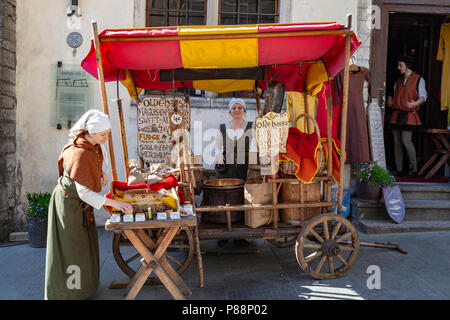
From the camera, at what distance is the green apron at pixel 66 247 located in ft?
11.0

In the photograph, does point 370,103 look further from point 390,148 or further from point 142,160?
point 142,160

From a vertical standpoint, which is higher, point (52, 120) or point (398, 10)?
point (398, 10)

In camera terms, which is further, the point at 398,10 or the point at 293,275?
the point at 398,10

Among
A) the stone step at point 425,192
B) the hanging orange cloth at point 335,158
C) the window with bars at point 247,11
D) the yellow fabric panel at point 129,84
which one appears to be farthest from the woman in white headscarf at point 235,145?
the stone step at point 425,192

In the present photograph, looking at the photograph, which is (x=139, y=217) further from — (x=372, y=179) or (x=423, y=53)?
(x=423, y=53)

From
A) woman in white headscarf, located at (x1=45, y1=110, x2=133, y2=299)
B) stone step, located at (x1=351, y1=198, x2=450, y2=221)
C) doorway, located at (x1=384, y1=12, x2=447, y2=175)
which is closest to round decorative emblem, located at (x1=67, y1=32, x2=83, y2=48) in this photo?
woman in white headscarf, located at (x1=45, y1=110, x2=133, y2=299)

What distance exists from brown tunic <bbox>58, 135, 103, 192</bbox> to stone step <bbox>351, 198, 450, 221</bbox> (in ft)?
13.4

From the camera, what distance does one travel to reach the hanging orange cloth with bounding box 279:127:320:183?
399 centimetres

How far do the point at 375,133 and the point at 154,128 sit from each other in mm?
3519

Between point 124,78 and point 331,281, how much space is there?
3.11 m

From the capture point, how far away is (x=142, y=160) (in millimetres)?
4805

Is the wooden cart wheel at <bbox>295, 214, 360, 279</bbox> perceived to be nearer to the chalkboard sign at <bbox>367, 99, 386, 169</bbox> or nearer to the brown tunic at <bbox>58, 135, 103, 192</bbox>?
the brown tunic at <bbox>58, 135, 103, 192</bbox>

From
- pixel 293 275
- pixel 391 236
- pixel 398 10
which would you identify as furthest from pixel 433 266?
pixel 398 10

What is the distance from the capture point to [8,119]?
18.3ft
